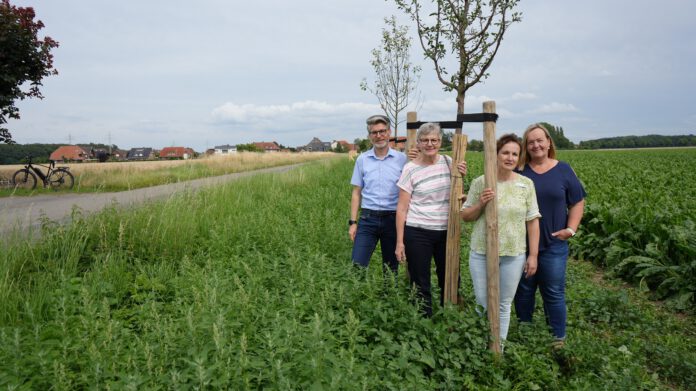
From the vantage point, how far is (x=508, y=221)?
3.36 m

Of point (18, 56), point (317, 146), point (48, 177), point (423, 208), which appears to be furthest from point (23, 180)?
point (317, 146)

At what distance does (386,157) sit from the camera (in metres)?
4.07

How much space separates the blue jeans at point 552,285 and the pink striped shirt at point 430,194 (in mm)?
887

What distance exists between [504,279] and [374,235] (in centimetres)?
131

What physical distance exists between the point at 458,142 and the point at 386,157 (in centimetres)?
77

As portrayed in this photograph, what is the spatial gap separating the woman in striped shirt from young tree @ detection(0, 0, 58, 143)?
13335mm

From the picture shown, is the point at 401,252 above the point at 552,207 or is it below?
below

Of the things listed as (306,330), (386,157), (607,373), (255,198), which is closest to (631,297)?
(607,373)

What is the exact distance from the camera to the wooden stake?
351cm

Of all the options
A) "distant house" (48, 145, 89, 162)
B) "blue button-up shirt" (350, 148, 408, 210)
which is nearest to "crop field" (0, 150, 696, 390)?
"blue button-up shirt" (350, 148, 408, 210)

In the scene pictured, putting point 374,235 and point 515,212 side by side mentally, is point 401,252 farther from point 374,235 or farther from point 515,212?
point 515,212

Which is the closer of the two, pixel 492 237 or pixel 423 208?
pixel 492 237

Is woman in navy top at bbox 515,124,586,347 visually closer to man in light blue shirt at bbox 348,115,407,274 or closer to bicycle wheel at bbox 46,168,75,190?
man in light blue shirt at bbox 348,115,407,274

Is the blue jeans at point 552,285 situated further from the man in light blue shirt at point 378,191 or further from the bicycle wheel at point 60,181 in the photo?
the bicycle wheel at point 60,181
